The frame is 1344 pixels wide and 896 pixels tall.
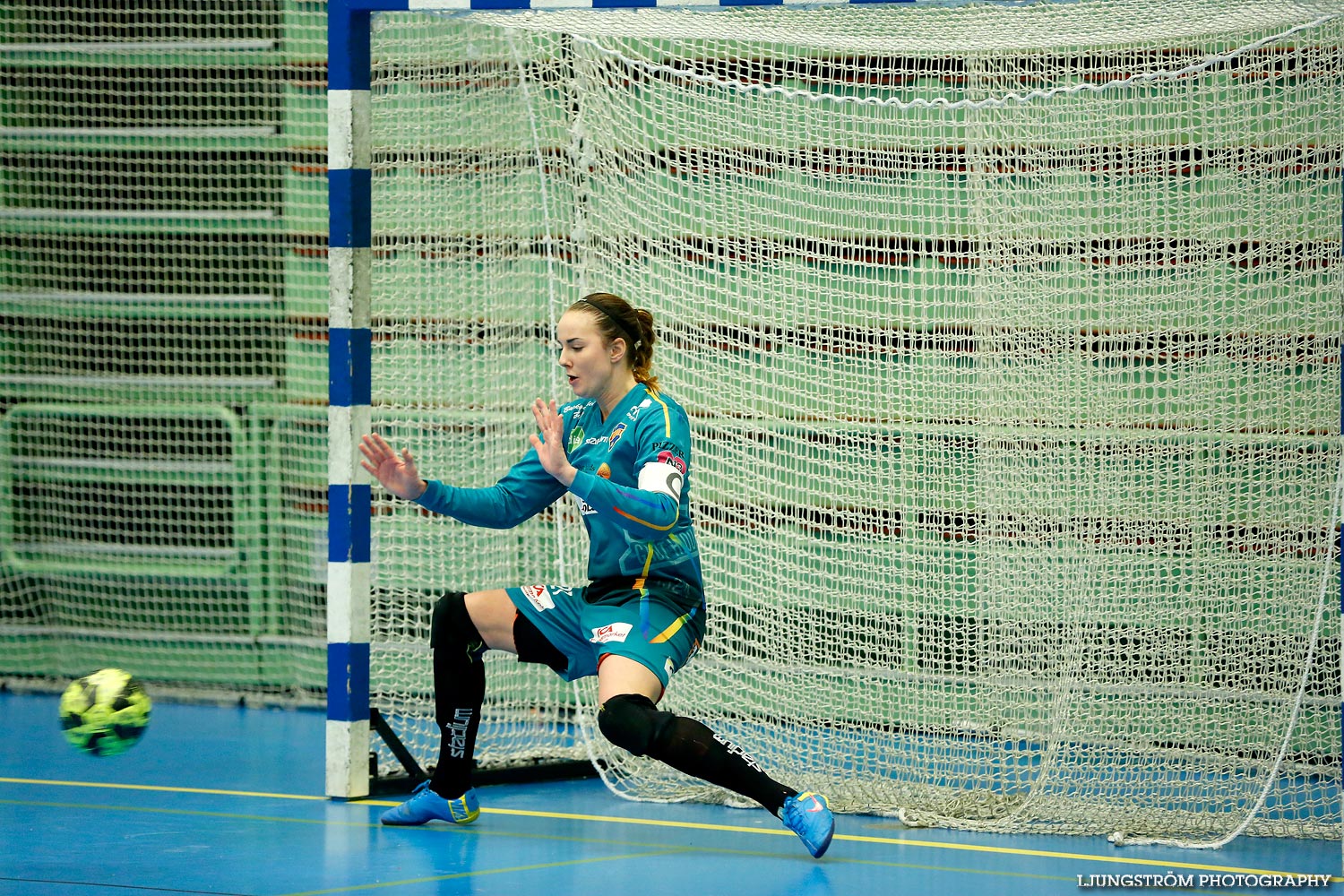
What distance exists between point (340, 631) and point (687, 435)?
5.09 feet

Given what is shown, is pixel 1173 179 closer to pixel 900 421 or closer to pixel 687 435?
pixel 900 421

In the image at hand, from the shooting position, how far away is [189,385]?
334 inches

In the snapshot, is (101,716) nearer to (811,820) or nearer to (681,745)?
(681,745)

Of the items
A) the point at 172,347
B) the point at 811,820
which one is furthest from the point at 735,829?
the point at 172,347

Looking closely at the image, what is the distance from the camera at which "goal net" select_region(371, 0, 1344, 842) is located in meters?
5.95

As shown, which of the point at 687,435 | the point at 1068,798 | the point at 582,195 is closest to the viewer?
the point at 687,435

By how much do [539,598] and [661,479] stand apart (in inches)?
28.2

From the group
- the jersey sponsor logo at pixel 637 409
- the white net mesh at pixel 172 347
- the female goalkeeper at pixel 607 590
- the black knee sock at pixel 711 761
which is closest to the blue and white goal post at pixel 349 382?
the female goalkeeper at pixel 607 590

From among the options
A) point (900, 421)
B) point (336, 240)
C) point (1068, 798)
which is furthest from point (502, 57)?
point (1068, 798)

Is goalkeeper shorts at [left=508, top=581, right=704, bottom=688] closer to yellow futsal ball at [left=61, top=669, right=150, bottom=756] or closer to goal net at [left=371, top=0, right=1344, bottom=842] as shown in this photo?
goal net at [left=371, top=0, right=1344, bottom=842]

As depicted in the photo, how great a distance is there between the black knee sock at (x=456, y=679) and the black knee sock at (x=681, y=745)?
0.60 m

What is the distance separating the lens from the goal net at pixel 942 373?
595 centimetres

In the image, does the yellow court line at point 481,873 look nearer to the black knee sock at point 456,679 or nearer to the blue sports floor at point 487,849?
the blue sports floor at point 487,849

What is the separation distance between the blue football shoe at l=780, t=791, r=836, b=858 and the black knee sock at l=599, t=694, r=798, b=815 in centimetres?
4
